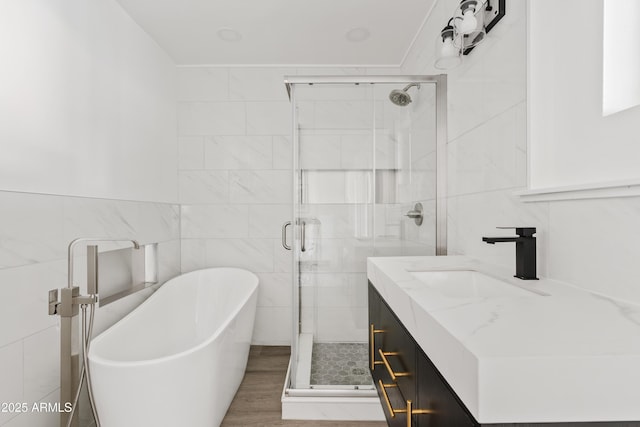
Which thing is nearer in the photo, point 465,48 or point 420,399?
point 420,399

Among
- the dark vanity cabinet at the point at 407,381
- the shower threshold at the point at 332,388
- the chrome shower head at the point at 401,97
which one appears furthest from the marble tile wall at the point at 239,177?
the dark vanity cabinet at the point at 407,381

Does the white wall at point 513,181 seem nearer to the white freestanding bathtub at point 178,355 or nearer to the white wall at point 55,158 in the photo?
the white freestanding bathtub at point 178,355

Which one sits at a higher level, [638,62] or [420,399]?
[638,62]

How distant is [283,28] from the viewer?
2361 mm

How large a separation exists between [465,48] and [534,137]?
0.69 meters

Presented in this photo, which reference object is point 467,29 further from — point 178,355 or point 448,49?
point 178,355

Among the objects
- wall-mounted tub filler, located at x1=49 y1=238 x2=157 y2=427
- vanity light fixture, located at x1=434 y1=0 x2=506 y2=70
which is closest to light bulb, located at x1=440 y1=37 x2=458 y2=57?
vanity light fixture, located at x1=434 y1=0 x2=506 y2=70

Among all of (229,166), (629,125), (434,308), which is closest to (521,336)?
(434,308)

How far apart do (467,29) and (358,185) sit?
947 millimetres

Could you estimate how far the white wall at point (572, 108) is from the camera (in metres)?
0.79

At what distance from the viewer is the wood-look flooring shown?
1.90 m

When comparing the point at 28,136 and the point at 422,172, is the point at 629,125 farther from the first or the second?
the point at 28,136

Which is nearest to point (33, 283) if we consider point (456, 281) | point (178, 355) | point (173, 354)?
point (178, 355)

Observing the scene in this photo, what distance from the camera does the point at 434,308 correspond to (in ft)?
2.25
